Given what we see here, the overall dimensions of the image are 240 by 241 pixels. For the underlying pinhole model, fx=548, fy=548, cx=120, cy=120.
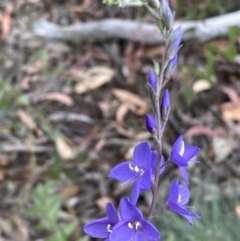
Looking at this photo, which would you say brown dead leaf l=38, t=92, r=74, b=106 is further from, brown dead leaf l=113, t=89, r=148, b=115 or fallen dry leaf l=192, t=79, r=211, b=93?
fallen dry leaf l=192, t=79, r=211, b=93

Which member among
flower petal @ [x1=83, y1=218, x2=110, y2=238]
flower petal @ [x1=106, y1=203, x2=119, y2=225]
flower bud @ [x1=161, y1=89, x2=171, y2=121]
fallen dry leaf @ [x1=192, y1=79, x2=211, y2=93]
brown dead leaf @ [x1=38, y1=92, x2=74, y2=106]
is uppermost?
flower bud @ [x1=161, y1=89, x2=171, y2=121]

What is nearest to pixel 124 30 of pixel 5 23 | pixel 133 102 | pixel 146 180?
pixel 133 102

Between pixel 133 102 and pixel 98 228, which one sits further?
pixel 133 102

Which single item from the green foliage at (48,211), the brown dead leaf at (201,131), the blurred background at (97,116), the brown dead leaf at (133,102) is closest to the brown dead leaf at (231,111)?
the blurred background at (97,116)

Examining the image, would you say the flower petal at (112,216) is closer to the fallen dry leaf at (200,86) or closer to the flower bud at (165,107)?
the flower bud at (165,107)

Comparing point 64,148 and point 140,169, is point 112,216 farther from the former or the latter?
point 64,148

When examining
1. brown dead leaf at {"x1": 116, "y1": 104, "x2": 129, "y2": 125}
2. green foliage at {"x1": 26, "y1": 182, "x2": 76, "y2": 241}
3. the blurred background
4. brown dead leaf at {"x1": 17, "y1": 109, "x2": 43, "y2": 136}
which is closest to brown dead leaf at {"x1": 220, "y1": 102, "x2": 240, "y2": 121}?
the blurred background

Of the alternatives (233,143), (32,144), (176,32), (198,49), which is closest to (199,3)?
(198,49)
